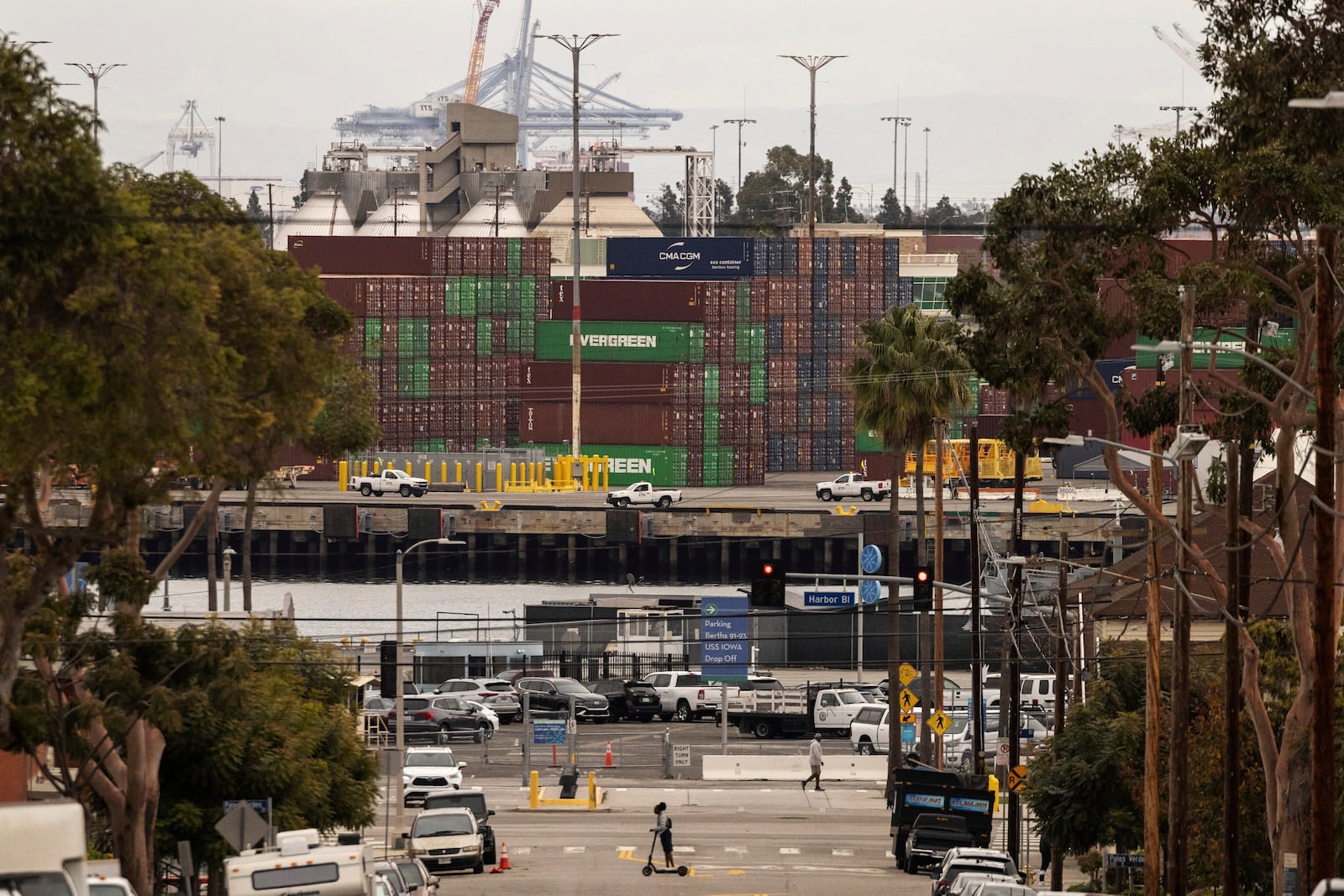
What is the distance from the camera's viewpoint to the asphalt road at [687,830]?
30.9m

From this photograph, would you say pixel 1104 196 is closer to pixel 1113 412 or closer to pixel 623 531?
pixel 1113 412

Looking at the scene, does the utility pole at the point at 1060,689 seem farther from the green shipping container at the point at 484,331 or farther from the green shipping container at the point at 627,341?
the green shipping container at the point at 484,331

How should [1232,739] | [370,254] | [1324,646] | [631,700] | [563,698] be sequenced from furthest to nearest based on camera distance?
[370,254] < [631,700] < [563,698] < [1232,739] < [1324,646]

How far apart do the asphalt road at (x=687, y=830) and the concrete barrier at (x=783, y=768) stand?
56cm

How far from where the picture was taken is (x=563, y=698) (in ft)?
188

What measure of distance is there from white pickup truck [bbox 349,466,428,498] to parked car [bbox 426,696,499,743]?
221 feet

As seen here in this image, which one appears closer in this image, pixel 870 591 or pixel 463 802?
pixel 463 802

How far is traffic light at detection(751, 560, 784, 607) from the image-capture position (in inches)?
1273

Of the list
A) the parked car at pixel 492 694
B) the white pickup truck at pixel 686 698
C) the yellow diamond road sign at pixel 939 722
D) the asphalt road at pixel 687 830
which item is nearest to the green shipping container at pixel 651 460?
the white pickup truck at pixel 686 698

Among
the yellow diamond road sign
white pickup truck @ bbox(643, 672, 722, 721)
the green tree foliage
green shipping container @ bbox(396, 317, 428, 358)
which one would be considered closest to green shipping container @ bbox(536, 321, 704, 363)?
green shipping container @ bbox(396, 317, 428, 358)

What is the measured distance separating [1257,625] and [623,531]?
90.0 m

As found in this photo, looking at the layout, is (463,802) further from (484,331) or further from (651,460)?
(484,331)

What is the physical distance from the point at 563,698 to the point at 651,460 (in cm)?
7946

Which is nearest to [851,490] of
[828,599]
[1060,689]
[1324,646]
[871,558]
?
[828,599]
